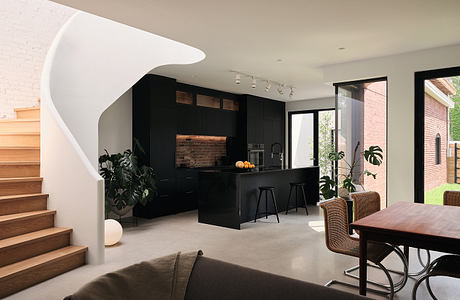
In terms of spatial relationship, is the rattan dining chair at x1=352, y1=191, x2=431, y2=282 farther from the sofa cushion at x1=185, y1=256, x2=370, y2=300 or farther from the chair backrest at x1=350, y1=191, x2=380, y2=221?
the sofa cushion at x1=185, y1=256, x2=370, y2=300

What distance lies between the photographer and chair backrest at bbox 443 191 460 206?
12.0ft

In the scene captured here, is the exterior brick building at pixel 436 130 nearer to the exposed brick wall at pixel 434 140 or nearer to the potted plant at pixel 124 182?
the exposed brick wall at pixel 434 140

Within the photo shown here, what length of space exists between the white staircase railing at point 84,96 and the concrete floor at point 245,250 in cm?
56

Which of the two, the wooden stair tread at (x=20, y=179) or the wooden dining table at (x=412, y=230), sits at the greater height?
the wooden stair tread at (x=20, y=179)

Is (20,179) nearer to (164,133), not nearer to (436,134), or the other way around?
(164,133)

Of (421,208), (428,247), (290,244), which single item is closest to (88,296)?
(428,247)

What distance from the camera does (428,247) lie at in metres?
2.30

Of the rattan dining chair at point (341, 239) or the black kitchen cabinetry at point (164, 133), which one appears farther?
the black kitchen cabinetry at point (164, 133)

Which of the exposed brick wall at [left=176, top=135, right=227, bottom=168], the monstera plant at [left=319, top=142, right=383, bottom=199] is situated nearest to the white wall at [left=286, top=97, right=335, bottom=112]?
the exposed brick wall at [left=176, top=135, right=227, bottom=168]

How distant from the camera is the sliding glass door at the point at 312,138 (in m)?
9.55

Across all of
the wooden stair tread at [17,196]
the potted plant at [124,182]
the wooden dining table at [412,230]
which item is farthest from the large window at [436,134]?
the wooden stair tread at [17,196]

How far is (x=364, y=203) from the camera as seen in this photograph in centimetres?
352

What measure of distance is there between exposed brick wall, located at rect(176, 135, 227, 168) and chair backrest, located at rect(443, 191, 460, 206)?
508cm

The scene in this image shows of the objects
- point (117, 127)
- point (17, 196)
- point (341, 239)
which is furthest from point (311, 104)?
point (17, 196)
